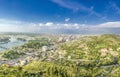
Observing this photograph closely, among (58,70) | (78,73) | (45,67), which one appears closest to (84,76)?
(78,73)

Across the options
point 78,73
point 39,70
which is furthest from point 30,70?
point 78,73

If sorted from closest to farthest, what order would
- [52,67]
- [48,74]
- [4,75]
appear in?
[4,75] < [48,74] < [52,67]

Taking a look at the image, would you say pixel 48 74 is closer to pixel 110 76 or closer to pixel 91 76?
pixel 91 76

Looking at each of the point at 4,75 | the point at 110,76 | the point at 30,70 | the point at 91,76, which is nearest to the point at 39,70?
the point at 30,70

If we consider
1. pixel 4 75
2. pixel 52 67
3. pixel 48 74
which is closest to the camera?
pixel 4 75

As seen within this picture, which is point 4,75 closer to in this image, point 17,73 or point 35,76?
point 17,73

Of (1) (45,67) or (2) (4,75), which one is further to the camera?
(1) (45,67)

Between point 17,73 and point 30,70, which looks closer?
point 17,73
